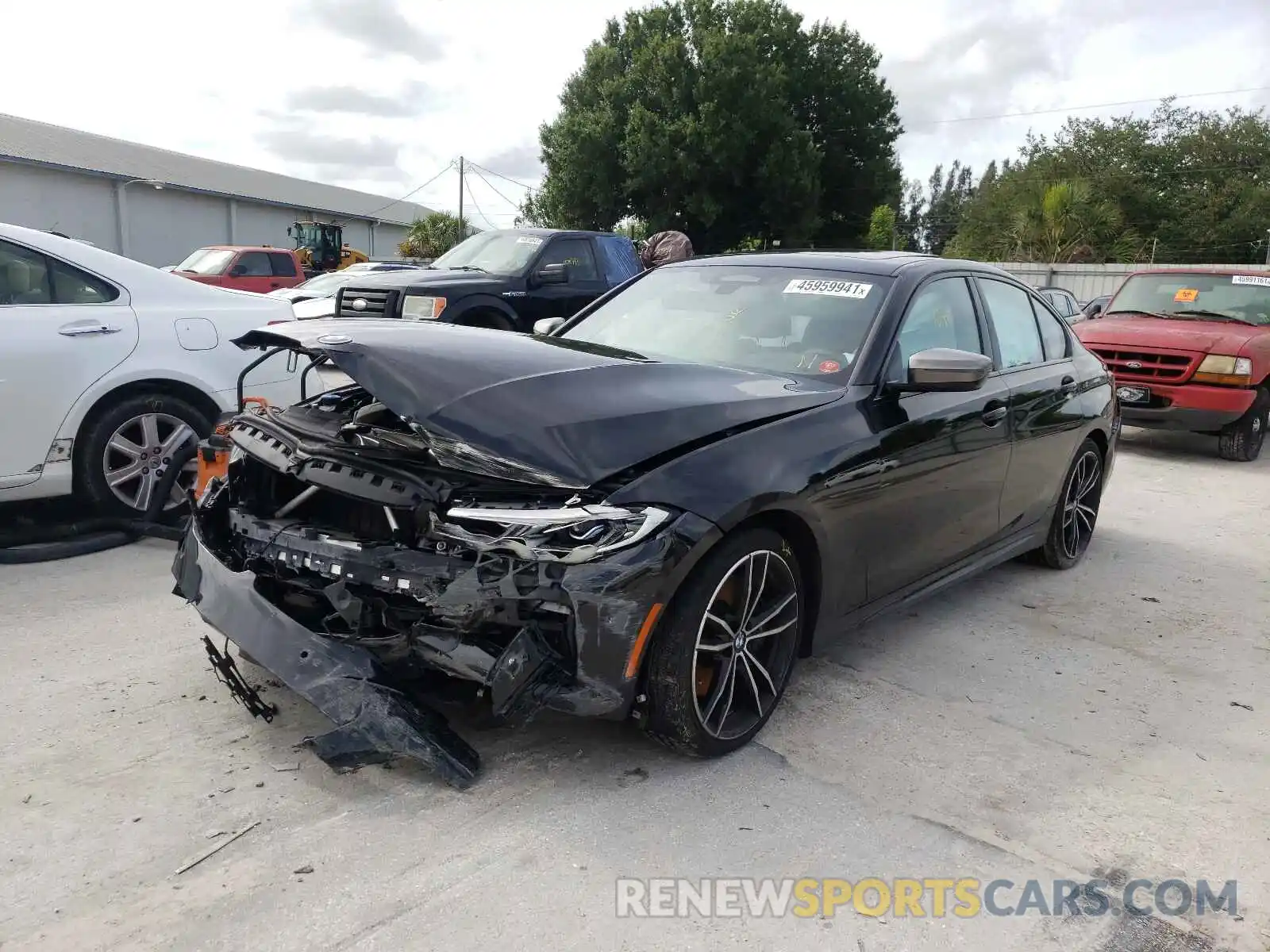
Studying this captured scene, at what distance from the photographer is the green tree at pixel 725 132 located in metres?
31.7

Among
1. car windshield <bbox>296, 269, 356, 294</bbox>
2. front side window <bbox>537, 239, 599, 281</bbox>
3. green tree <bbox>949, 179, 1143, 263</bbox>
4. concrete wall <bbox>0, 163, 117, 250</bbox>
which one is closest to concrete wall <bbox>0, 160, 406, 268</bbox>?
concrete wall <bbox>0, 163, 117, 250</bbox>

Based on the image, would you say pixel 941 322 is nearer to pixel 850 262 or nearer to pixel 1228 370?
pixel 850 262

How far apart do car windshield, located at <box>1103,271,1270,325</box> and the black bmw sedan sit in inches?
293

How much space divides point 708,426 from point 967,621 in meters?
2.27

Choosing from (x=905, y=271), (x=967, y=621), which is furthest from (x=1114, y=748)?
(x=905, y=271)

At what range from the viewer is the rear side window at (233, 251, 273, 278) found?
20031 mm

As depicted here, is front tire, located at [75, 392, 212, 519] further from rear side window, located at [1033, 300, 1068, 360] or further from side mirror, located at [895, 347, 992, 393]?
rear side window, located at [1033, 300, 1068, 360]

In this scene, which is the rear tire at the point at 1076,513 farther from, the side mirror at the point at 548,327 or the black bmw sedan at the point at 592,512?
the side mirror at the point at 548,327

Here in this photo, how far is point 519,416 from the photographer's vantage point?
287 centimetres

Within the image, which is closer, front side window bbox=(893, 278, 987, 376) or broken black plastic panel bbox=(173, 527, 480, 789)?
broken black plastic panel bbox=(173, 527, 480, 789)

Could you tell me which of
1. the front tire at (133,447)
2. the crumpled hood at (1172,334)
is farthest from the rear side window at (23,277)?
the crumpled hood at (1172,334)

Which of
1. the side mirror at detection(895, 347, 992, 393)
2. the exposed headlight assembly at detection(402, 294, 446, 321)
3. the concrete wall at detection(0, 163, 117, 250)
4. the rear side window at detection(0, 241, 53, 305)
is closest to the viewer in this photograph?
the side mirror at detection(895, 347, 992, 393)

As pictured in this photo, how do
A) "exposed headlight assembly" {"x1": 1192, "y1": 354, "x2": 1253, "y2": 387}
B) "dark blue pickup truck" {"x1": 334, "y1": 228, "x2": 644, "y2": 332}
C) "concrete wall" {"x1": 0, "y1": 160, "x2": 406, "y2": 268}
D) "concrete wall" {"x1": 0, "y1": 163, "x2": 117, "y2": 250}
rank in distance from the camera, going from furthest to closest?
"concrete wall" {"x1": 0, "y1": 160, "x2": 406, "y2": 268} < "concrete wall" {"x1": 0, "y1": 163, "x2": 117, "y2": 250} < "dark blue pickup truck" {"x1": 334, "y1": 228, "x2": 644, "y2": 332} < "exposed headlight assembly" {"x1": 1192, "y1": 354, "x2": 1253, "y2": 387}

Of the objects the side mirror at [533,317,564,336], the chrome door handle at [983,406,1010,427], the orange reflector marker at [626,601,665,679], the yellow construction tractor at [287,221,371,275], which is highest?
the yellow construction tractor at [287,221,371,275]
